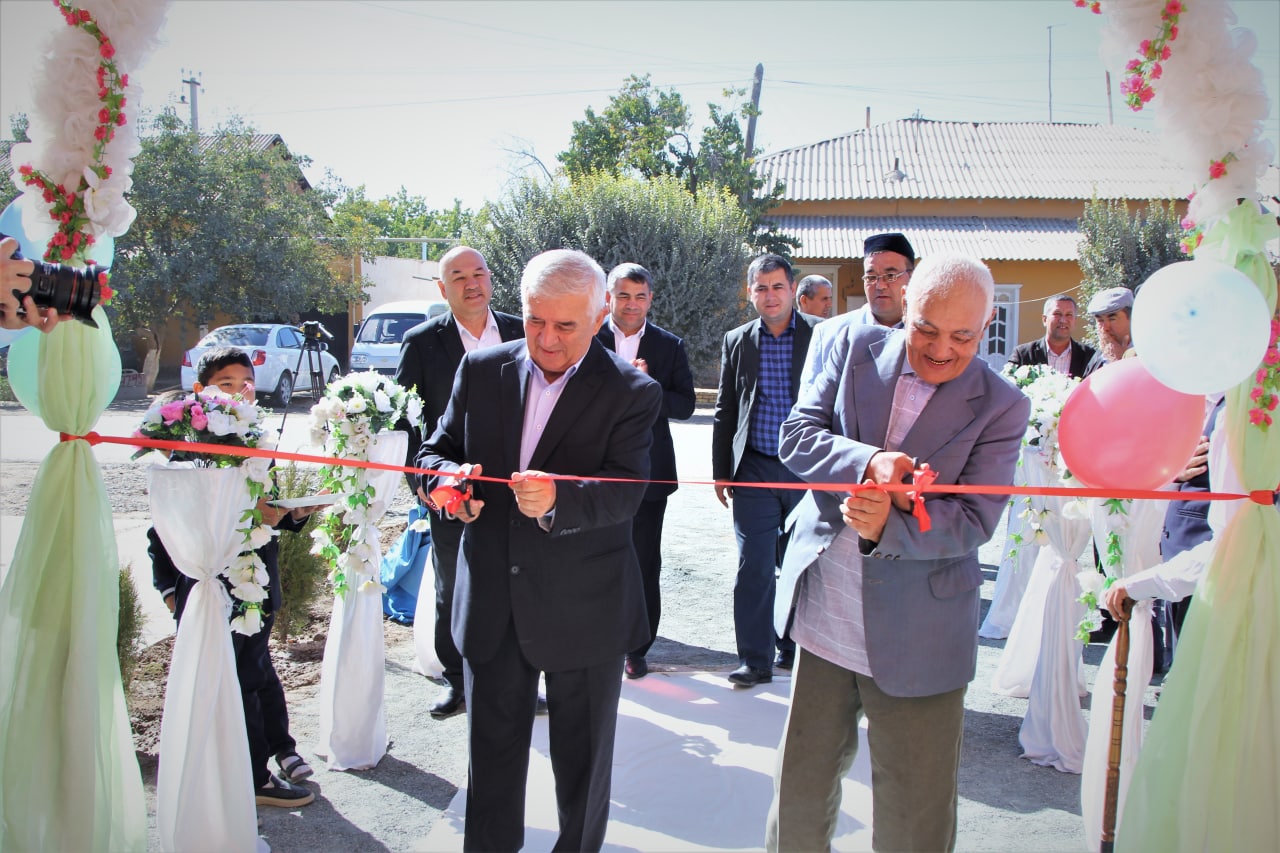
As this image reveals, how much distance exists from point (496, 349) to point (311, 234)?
24105 mm

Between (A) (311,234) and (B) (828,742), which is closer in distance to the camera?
(B) (828,742)

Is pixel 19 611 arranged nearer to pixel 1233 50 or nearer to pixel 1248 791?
pixel 1248 791

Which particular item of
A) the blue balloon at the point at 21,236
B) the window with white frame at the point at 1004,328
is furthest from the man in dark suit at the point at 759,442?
the window with white frame at the point at 1004,328

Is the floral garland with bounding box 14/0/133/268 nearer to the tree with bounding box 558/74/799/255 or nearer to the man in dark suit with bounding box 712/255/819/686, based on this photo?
the man in dark suit with bounding box 712/255/819/686

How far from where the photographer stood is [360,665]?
12.7ft

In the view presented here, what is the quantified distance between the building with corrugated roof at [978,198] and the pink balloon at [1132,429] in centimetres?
2098

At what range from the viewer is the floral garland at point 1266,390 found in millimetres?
2494

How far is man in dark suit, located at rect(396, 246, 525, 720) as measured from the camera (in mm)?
4348

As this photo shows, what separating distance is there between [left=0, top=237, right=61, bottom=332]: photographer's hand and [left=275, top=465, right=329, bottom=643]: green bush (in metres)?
2.67

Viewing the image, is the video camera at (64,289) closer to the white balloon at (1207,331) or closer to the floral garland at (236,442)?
the floral garland at (236,442)

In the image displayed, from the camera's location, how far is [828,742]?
267cm

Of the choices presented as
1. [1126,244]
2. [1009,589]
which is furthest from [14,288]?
[1126,244]

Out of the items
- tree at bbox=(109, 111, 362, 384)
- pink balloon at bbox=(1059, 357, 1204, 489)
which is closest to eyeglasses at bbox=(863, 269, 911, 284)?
pink balloon at bbox=(1059, 357, 1204, 489)

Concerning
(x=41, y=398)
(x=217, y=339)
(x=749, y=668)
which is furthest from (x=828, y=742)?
(x=217, y=339)
